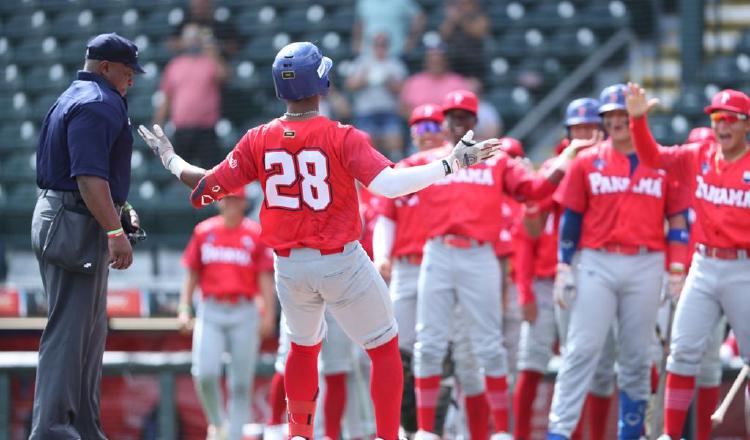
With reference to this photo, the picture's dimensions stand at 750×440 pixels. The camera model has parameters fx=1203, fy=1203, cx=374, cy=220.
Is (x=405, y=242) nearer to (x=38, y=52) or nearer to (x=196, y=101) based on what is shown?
(x=196, y=101)

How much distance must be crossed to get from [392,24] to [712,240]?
592cm

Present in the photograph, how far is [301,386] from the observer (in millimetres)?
5270

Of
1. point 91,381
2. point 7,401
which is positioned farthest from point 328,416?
point 7,401

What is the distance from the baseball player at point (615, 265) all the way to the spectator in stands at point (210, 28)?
6.30 meters

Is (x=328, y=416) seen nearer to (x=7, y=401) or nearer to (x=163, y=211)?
(x=7, y=401)

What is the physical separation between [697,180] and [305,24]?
6.80m

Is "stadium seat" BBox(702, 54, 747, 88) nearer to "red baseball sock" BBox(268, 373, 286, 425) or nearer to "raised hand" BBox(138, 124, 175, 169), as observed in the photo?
"red baseball sock" BBox(268, 373, 286, 425)

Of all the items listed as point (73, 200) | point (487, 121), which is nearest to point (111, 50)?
point (73, 200)

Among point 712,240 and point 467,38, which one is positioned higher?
point 467,38

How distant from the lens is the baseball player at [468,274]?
662 cm

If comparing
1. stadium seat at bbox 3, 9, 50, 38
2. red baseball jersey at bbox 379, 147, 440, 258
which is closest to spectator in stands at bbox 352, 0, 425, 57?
stadium seat at bbox 3, 9, 50, 38

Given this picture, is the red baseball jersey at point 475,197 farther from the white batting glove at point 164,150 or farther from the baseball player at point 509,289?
the white batting glove at point 164,150

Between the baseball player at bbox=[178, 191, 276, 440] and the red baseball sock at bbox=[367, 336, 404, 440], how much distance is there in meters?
3.47

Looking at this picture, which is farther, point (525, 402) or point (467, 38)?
point (467, 38)
